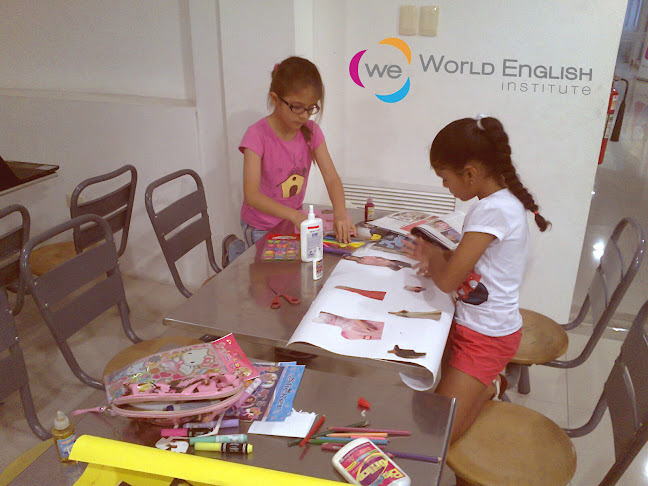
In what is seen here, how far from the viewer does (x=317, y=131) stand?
2.22 meters

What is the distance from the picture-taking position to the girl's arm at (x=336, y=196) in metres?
1.89

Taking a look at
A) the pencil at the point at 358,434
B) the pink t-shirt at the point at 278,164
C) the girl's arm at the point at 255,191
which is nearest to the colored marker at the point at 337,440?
the pencil at the point at 358,434

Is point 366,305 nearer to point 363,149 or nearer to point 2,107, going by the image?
point 363,149

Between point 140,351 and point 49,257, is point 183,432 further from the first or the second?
point 49,257

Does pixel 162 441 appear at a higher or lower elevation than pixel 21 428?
higher

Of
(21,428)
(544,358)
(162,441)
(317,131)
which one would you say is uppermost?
(317,131)

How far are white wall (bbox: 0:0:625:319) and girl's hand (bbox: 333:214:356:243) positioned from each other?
0.89 meters

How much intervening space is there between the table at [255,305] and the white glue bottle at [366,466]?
0.81ft

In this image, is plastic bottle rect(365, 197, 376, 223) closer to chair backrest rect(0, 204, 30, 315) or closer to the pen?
the pen

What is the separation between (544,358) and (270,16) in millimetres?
1787

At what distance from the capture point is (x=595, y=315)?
184cm

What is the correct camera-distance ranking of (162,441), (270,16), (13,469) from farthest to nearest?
(270,16), (13,469), (162,441)

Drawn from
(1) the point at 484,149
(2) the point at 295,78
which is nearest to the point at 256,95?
(2) the point at 295,78

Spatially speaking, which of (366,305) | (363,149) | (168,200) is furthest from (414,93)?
(366,305)
